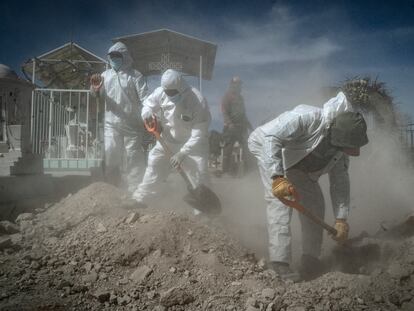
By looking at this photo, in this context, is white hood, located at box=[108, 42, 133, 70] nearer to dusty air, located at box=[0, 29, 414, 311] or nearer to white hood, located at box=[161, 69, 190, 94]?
dusty air, located at box=[0, 29, 414, 311]

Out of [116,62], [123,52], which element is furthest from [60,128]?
[123,52]

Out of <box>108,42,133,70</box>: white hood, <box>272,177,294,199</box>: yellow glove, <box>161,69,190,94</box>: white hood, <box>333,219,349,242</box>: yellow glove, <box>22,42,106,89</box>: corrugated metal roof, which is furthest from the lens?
<box>22,42,106,89</box>: corrugated metal roof

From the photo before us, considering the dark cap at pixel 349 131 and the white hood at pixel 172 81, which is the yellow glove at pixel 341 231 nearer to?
the dark cap at pixel 349 131

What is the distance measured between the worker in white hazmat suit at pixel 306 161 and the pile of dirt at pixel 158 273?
0.42 m

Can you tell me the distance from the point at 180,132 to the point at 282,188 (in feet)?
6.81

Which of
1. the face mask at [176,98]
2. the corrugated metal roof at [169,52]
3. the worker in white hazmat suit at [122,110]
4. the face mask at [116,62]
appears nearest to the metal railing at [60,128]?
the worker in white hazmat suit at [122,110]

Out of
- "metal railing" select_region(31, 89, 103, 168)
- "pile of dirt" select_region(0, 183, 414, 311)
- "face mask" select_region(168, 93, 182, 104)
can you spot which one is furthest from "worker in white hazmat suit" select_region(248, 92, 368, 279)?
"metal railing" select_region(31, 89, 103, 168)

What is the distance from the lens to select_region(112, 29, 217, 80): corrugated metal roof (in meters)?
8.92

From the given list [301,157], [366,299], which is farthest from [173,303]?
[301,157]

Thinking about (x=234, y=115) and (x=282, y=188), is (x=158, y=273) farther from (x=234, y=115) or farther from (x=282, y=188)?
(x=234, y=115)

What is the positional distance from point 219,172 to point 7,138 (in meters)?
4.53

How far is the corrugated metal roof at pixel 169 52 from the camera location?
892 centimetres

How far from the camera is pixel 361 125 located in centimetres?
315

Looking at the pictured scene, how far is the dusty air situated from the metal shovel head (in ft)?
0.05
